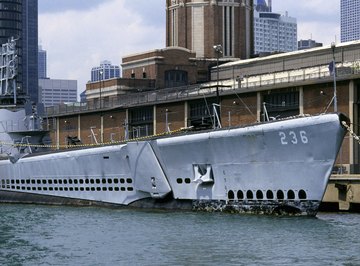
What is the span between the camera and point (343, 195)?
187 ft

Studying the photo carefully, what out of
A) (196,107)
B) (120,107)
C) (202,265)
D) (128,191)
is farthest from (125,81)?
(202,265)

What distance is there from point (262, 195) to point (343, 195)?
10.3 metres

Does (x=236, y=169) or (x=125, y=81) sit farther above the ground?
(x=125, y=81)

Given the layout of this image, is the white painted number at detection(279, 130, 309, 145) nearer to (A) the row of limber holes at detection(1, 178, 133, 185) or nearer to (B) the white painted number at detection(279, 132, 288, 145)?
(B) the white painted number at detection(279, 132, 288, 145)

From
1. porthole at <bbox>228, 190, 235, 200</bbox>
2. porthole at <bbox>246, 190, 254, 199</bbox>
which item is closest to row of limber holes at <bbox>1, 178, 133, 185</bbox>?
porthole at <bbox>228, 190, 235, 200</bbox>

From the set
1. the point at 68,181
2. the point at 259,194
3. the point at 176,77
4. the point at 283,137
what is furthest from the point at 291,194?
the point at 176,77

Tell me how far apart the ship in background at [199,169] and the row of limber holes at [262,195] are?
0.17ft

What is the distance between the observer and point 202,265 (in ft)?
108

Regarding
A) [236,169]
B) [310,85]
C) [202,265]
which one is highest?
[310,85]

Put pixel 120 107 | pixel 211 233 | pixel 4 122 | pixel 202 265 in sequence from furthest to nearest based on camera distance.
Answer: pixel 120 107 → pixel 4 122 → pixel 211 233 → pixel 202 265

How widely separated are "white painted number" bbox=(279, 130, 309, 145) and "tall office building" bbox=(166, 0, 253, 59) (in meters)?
82.7

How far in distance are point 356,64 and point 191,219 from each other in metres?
38.8

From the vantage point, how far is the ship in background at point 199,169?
A: 4650cm

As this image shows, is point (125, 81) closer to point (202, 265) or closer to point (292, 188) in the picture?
point (292, 188)
